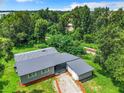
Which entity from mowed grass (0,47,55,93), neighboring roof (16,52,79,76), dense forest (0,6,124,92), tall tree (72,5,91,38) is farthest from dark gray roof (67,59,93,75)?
tall tree (72,5,91,38)

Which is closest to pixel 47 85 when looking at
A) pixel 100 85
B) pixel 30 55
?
pixel 100 85

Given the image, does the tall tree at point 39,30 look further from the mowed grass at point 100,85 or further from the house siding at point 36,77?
the mowed grass at point 100,85

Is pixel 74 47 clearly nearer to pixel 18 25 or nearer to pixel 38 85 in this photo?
pixel 38 85

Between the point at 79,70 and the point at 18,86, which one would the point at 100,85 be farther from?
the point at 18,86

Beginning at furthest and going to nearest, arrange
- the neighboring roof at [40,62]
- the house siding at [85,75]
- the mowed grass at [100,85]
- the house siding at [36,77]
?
the house siding at [85,75], the neighboring roof at [40,62], the house siding at [36,77], the mowed grass at [100,85]

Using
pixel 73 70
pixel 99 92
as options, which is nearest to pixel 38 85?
pixel 73 70

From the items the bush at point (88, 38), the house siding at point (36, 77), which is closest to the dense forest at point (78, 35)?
the bush at point (88, 38)
